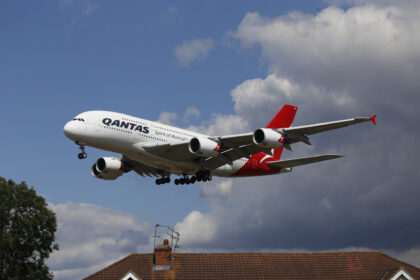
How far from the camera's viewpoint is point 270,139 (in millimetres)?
43062

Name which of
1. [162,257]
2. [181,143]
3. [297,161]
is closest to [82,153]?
[181,143]

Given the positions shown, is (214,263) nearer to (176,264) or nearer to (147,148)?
(176,264)

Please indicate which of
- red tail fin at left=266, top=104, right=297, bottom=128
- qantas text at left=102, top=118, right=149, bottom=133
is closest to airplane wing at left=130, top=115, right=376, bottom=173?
qantas text at left=102, top=118, right=149, bottom=133

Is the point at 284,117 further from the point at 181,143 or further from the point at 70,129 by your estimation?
the point at 70,129

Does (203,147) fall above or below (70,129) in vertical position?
below

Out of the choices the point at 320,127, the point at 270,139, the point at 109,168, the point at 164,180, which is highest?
the point at 109,168

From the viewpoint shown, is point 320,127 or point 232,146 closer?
point 320,127

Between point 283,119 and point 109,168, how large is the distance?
1657cm

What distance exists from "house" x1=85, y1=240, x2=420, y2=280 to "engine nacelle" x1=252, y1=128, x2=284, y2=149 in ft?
28.4

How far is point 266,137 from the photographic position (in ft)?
141

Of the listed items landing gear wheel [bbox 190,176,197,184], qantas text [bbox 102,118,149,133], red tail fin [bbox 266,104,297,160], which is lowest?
landing gear wheel [bbox 190,176,197,184]

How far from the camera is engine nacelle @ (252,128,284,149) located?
141 feet

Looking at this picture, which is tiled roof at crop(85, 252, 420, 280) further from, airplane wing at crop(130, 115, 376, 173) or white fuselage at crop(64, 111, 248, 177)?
airplane wing at crop(130, 115, 376, 173)

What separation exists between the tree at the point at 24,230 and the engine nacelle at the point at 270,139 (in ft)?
64.6
